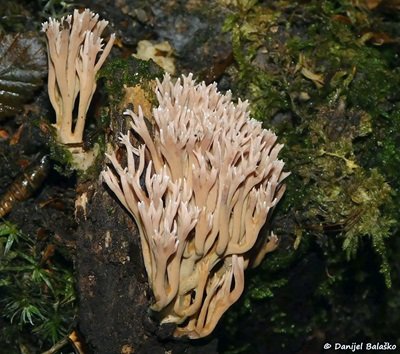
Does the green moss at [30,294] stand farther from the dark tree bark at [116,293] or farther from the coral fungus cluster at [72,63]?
the coral fungus cluster at [72,63]

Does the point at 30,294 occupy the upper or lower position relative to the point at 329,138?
lower

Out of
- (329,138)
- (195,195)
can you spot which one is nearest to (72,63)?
(195,195)

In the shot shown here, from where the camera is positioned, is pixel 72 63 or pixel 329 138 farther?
pixel 329 138

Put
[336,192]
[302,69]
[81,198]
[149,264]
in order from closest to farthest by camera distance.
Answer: [149,264] → [81,198] → [336,192] → [302,69]

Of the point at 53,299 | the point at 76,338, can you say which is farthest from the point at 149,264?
the point at 53,299

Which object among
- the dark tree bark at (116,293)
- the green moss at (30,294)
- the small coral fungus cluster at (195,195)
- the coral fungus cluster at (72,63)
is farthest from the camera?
the green moss at (30,294)

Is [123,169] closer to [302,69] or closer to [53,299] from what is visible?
[53,299]

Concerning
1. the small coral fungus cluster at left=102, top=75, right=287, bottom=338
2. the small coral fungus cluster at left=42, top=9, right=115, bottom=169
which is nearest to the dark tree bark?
the small coral fungus cluster at left=102, top=75, right=287, bottom=338

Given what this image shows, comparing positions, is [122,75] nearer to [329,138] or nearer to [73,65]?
[73,65]

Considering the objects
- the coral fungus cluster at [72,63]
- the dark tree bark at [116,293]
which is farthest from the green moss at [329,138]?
the coral fungus cluster at [72,63]
